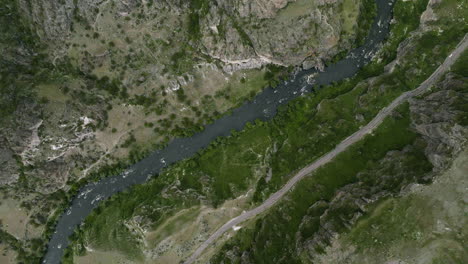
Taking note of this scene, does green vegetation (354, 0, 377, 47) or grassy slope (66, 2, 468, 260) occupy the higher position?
green vegetation (354, 0, 377, 47)

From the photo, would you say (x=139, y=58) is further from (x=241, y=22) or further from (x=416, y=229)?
(x=416, y=229)


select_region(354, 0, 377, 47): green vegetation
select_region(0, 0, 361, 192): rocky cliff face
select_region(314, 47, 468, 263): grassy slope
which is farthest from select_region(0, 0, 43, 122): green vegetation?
select_region(354, 0, 377, 47): green vegetation

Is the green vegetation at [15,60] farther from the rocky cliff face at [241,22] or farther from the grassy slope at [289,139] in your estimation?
the grassy slope at [289,139]

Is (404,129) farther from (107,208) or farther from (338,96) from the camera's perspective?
(107,208)

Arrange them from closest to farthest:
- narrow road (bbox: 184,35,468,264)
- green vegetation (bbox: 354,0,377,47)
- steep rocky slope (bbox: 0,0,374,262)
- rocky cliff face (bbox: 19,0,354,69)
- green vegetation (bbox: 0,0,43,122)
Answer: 1. green vegetation (bbox: 0,0,43,122)
2. narrow road (bbox: 184,35,468,264)
3. rocky cliff face (bbox: 19,0,354,69)
4. steep rocky slope (bbox: 0,0,374,262)
5. green vegetation (bbox: 354,0,377,47)

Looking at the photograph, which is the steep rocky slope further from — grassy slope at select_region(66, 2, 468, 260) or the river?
grassy slope at select_region(66, 2, 468, 260)

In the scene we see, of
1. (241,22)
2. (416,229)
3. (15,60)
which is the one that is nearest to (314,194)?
(416,229)

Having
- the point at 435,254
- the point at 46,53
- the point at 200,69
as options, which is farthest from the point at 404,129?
the point at 46,53
